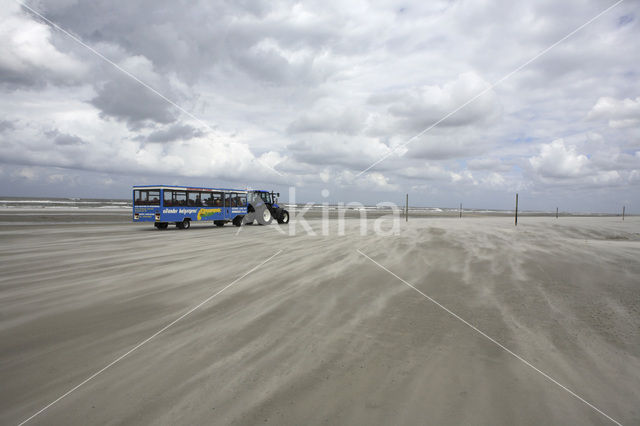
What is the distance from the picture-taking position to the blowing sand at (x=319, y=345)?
9.52 feet

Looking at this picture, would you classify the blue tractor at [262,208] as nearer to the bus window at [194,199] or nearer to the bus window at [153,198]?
the bus window at [194,199]

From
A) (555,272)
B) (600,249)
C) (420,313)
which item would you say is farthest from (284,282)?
(600,249)

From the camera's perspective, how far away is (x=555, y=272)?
27.8ft

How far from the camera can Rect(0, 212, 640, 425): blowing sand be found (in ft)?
9.52

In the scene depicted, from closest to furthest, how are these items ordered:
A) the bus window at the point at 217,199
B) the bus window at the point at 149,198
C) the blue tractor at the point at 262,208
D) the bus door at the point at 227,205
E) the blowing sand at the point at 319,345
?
1. the blowing sand at the point at 319,345
2. the bus window at the point at 149,198
3. the bus window at the point at 217,199
4. the bus door at the point at 227,205
5. the blue tractor at the point at 262,208

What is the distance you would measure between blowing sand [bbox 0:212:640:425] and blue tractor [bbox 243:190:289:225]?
1948 cm

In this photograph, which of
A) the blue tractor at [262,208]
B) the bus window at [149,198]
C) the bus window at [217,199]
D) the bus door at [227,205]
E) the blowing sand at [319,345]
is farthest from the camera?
the blue tractor at [262,208]

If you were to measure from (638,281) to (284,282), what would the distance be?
28.1 feet

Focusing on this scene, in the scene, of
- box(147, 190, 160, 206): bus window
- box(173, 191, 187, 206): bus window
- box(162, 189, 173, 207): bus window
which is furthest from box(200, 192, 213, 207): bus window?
box(147, 190, 160, 206): bus window

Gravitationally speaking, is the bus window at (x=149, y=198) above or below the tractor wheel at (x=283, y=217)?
above

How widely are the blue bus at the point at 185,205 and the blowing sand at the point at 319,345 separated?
13.3 m

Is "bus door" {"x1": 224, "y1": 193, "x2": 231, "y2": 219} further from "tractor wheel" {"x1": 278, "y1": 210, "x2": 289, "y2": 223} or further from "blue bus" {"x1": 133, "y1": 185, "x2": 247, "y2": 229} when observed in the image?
"tractor wheel" {"x1": 278, "y1": 210, "x2": 289, "y2": 223}

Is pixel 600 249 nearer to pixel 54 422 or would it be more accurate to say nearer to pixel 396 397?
pixel 396 397

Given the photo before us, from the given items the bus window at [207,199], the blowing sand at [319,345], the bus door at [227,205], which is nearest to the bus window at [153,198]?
A: the bus window at [207,199]
